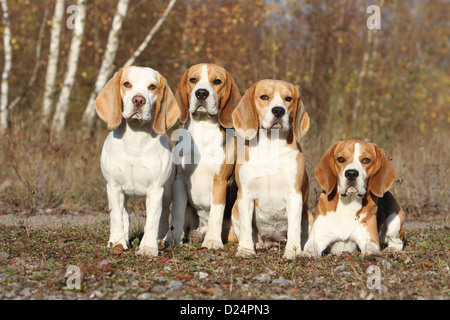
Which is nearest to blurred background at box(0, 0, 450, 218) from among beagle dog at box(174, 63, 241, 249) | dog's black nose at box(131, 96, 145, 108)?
beagle dog at box(174, 63, 241, 249)

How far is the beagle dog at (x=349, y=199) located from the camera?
565 cm

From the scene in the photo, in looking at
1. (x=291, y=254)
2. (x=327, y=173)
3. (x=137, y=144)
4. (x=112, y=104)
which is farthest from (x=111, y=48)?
(x=291, y=254)

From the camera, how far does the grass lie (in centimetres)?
423

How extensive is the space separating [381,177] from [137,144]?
7.60ft

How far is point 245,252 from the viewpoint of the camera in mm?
5750

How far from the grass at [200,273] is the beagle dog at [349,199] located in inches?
7.5

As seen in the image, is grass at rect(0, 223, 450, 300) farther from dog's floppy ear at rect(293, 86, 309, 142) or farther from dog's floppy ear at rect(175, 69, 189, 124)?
dog's floppy ear at rect(175, 69, 189, 124)

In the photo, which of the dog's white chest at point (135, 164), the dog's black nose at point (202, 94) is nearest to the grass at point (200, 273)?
the dog's white chest at point (135, 164)

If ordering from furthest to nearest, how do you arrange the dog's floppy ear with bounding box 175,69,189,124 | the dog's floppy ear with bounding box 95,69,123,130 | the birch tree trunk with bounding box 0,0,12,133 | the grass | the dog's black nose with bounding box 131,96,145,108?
the birch tree trunk with bounding box 0,0,12,133 → the dog's floppy ear with bounding box 175,69,189,124 → the dog's floppy ear with bounding box 95,69,123,130 → the dog's black nose with bounding box 131,96,145,108 → the grass

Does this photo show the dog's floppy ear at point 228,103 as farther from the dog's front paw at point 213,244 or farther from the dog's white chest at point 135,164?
the dog's front paw at point 213,244

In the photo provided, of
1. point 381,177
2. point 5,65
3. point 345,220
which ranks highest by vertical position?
point 5,65

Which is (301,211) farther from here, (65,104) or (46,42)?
(46,42)

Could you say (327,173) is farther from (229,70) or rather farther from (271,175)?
(229,70)
